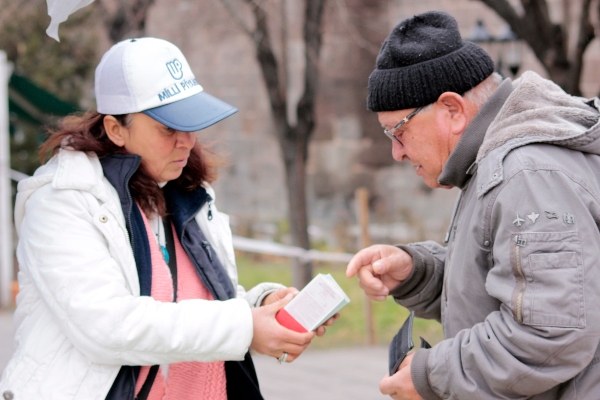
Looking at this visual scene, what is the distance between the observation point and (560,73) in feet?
19.0

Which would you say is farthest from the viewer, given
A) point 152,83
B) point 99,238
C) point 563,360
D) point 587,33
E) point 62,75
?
point 62,75

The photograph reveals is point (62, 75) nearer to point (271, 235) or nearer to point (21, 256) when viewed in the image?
point (271, 235)

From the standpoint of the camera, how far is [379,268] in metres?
2.54

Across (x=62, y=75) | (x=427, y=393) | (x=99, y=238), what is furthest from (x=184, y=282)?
(x=62, y=75)

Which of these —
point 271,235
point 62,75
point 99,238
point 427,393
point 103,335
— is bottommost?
point 271,235

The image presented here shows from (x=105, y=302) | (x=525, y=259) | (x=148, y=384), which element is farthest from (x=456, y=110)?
(x=148, y=384)

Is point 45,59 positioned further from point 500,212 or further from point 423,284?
point 500,212

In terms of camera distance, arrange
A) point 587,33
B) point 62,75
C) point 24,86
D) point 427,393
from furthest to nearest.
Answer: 1. point 62,75
2. point 24,86
3. point 587,33
4. point 427,393

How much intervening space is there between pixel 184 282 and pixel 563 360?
1.24 metres

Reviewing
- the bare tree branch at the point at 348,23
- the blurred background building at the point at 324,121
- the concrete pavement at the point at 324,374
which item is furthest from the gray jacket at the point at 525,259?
the blurred background building at the point at 324,121

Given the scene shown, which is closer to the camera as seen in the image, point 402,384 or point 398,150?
point 402,384

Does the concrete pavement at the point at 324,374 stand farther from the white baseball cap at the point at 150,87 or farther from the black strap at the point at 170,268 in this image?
the white baseball cap at the point at 150,87

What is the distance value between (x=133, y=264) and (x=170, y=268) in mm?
237

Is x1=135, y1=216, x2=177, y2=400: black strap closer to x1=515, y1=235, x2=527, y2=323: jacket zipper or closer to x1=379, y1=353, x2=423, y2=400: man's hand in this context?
x1=379, y1=353, x2=423, y2=400: man's hand
